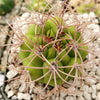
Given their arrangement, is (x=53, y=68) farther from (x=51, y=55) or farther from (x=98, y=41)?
(x=98, y=41)

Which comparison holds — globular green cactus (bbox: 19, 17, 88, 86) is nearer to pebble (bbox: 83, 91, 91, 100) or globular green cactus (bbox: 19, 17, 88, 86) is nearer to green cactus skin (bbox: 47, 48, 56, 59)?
green cactus skin (bbox: 47, 48, 56, 59)


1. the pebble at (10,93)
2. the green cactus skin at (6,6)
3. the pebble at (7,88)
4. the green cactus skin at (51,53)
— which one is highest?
the green cactus skin at (6,6)

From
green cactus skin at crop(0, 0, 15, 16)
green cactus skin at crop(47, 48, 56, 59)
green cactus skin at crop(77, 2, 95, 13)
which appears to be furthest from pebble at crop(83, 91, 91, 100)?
green cactus skin at crop(0, 0, 15, 16)

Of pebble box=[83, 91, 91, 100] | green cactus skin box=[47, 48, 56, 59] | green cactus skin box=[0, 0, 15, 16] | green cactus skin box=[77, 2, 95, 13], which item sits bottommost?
pebble box=[83, 91, 91, 100]

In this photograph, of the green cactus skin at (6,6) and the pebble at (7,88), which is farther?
the green cactus skin at (6,6)

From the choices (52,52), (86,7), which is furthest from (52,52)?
(86,7)

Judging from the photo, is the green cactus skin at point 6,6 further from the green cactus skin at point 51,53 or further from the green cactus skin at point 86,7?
the green cactus skin at point 51,53

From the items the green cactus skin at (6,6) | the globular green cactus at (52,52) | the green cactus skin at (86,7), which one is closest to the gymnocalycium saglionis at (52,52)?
the globular green cactus at (52,52)

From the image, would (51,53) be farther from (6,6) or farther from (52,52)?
(6,6)
